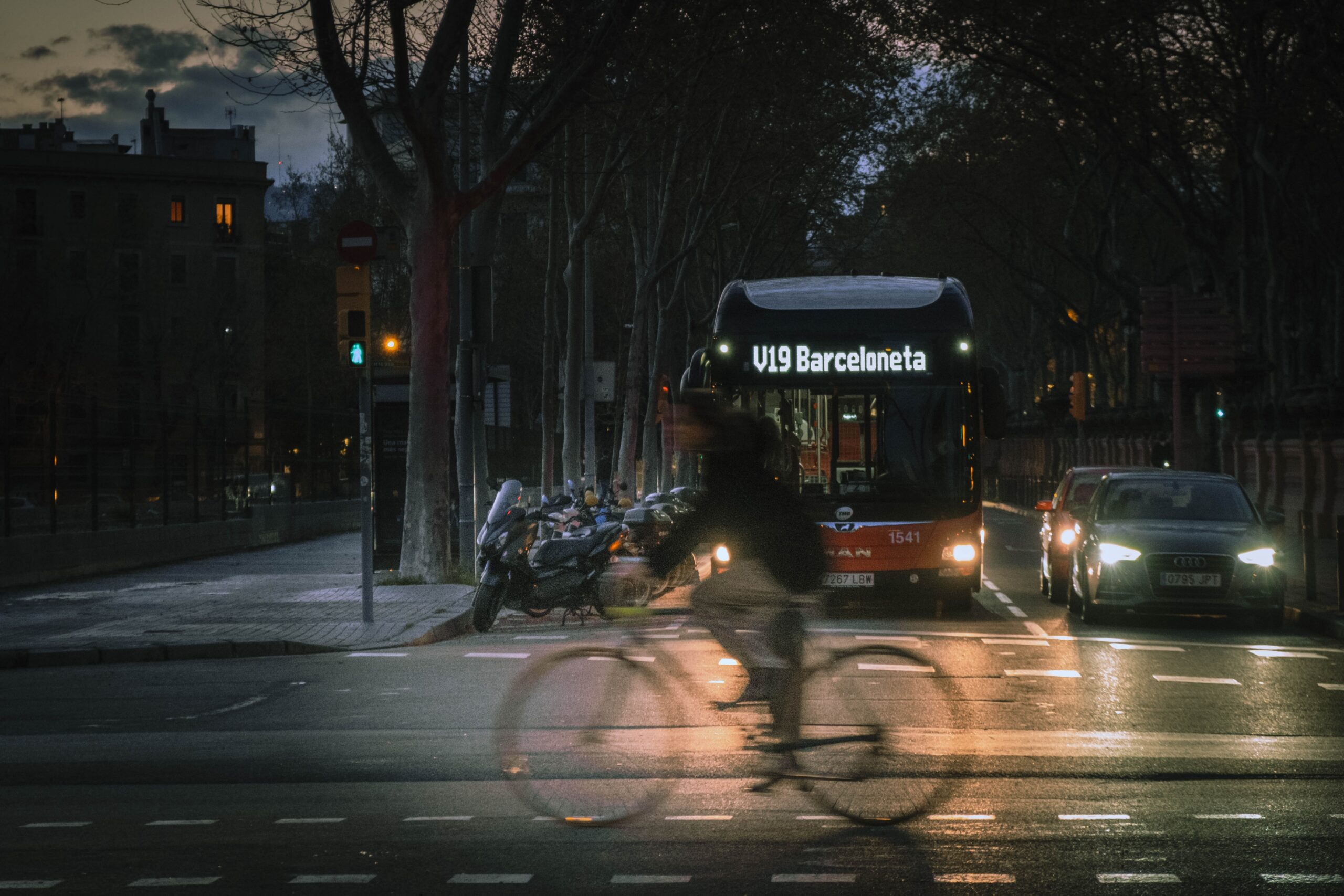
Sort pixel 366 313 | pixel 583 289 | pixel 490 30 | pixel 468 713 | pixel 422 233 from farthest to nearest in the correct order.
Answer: pixel 583 289, pixel 490 30, pixel 422 233, pixel 366 313, pixel 468 713

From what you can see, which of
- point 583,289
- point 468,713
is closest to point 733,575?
point 468,713

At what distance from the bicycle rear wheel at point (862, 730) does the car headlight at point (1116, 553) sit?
30.9 feet

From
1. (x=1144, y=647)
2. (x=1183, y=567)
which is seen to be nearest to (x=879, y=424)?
(x=1183, y=567)

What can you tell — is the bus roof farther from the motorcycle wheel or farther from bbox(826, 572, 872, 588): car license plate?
the motorcycle wheel

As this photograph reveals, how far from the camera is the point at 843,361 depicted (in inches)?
677

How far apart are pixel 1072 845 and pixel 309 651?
8.88 m

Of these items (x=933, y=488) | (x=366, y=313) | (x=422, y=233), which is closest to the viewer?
(x=366, y=313)

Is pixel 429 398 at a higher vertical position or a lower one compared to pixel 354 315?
lower

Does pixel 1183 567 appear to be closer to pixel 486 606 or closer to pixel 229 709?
pixel 486 606

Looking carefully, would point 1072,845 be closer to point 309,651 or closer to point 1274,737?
point 1274,737

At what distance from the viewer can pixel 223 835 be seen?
7.08m

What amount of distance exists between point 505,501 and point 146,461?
10725 mm

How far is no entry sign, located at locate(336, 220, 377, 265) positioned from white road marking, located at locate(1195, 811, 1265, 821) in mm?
10526

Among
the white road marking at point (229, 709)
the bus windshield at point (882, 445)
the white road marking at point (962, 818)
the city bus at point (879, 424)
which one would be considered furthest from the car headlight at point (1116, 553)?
the white road marking at point (962, 818)
